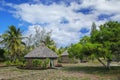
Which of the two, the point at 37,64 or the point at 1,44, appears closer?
the point at 37,64

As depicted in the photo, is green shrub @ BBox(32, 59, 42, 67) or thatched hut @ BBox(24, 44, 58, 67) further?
thatched hut @ BBox(24, 44, 58, 67)

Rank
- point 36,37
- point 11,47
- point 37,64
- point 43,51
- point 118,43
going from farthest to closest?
1. point 36,37
2. point 11,47
3. point 43,51
4. point 37,64
5. point 118,43

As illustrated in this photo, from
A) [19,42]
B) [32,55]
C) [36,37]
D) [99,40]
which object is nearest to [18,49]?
[19,42]

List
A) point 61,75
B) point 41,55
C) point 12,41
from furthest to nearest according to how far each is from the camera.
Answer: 1. point 12,41
2. point 41,55
3. point 61,75

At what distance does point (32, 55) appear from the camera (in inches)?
1620

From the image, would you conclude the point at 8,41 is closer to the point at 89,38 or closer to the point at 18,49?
the point at 18,49

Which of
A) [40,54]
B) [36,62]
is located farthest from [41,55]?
[36,62]

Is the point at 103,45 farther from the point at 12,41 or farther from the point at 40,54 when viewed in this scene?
the point at 12,41

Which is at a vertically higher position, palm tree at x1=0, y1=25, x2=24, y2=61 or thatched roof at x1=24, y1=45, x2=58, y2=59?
palm tree at x1=0, y1=25, x2=24, y2=61

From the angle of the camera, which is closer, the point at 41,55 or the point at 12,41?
the point at 41,55

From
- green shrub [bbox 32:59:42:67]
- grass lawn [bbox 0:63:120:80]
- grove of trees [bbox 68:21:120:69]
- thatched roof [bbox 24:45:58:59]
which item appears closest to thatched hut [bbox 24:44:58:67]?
thatched roof [bbox 24:45:58:59]

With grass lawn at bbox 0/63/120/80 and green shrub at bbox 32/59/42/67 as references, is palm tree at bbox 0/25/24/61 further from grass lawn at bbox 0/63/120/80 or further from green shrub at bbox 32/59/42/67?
grass lawn at bbox 0/63/120/80

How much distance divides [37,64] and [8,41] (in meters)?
13.9

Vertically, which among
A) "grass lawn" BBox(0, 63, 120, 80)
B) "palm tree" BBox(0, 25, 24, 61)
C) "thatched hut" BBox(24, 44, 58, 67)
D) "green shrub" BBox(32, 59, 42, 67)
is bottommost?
"grass lawn" BBox(0, 63, 120, 80)
